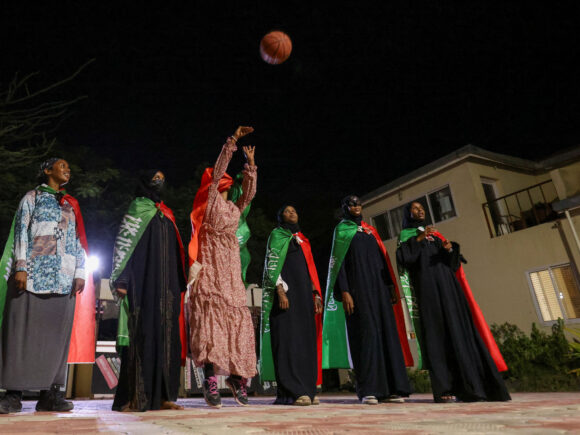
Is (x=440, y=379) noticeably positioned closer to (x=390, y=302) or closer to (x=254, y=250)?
(x=390, y=302)

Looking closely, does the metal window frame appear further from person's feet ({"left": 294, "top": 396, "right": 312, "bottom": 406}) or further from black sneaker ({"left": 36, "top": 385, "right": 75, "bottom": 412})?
black sneaker ({"left": 36, "top": 385, "right": 75, "bottom": 412})

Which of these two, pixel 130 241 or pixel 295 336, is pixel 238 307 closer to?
pixel 295 336

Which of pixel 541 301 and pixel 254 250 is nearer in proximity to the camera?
pixel 541 301

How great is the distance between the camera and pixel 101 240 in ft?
33.7

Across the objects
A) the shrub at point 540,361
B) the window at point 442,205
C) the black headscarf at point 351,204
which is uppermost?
the window at point 442,205

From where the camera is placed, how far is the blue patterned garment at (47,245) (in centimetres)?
313

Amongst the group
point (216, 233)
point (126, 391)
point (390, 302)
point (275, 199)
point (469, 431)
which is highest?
point (275, 199)

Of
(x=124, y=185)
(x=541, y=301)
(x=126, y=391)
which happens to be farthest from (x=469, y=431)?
(x=124, y=185)

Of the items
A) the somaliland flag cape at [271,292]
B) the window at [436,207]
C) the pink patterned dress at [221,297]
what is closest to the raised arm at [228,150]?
the pink patterned dress at [221,297]

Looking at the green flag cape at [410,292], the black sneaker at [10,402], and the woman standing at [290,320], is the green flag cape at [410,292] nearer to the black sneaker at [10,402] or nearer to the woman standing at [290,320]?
the woman standing at [290,320]

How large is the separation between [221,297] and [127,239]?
94 cm

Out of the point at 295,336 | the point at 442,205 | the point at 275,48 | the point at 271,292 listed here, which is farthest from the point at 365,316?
the point at 442,205

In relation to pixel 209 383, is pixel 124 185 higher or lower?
higher

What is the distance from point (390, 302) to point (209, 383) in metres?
1.81
